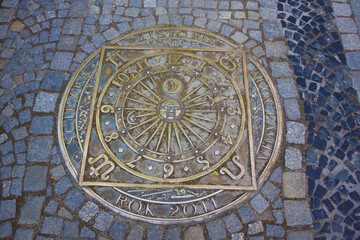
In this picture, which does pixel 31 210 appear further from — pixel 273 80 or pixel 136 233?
pixel 273 80

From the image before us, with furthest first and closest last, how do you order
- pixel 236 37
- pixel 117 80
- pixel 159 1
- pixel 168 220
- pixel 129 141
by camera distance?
pixel 159 1
pixel 236 37
pixel 117 80
pixel 129 141
pixel 168 220

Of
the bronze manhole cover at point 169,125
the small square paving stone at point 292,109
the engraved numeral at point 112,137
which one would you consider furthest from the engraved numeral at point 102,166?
the small square paving stone at point 292,109

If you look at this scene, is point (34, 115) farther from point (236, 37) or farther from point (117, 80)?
point (236, 37)

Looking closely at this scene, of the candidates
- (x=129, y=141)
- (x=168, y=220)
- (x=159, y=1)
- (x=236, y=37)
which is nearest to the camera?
(x=168, y=220)

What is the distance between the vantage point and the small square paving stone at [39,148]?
3230mm

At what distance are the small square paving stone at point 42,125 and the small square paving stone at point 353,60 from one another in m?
4.03

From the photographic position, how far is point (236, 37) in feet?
13.1

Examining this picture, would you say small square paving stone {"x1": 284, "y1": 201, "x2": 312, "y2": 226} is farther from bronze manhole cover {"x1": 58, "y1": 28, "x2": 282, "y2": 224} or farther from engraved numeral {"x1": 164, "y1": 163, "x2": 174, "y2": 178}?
engraved numeral {"x1": 164, "y1": 163, "x2": 174, "y2": 178}

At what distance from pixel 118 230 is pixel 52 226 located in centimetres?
70

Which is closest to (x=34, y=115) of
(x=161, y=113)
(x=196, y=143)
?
(x=161, y=113)

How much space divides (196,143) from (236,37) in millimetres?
1725

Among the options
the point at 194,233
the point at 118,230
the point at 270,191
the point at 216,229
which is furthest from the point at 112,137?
the point at 270,191

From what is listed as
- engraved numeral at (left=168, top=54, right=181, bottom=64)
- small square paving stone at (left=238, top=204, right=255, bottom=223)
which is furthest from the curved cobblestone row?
engraved numeral at (left=168, top=54, right=181, bottom=64)

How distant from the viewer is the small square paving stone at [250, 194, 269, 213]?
3023 millimetres
